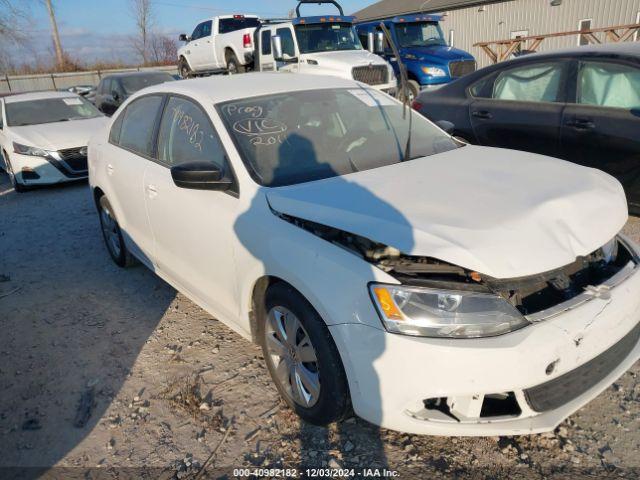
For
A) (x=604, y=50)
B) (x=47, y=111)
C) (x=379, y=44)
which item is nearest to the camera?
(x=604, y=50)

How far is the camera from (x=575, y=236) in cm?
214

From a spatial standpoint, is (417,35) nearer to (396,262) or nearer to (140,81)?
(140,81)

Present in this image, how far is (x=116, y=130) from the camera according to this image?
4293 millimetres

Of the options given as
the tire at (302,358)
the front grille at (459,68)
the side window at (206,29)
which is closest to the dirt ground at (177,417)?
the tire at (302,358)

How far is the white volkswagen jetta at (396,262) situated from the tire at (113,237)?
4.12 feet

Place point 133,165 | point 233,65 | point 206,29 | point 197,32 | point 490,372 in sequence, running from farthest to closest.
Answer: point 197,32 → point 206,29 → point 233,65 → point 133,165 → point 490,372

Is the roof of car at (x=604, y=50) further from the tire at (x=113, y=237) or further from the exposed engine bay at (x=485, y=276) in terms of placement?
the tire at (x=113, y=237)

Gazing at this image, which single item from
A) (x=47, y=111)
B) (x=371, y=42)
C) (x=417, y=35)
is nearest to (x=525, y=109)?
(x=47, y=111)

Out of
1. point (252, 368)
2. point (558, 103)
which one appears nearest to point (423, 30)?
point (558, 103)

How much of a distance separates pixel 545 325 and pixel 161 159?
2625mm

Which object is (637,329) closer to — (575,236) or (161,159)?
(575,236)

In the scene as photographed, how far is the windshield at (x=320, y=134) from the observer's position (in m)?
2.81

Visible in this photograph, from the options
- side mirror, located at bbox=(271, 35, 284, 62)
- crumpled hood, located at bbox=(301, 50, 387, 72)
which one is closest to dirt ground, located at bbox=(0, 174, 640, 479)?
crumpled hood, located at bbox=(301, 50, 387, 72)

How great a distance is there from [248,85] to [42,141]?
20.0ft
